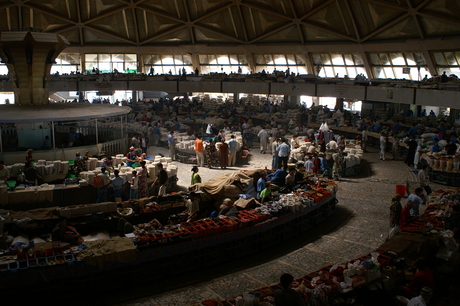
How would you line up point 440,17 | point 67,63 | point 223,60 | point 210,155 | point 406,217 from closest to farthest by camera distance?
point 406,217 < point 210,155 < point 440,17 < point 223,60 < point 67,63

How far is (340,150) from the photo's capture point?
1975 cm

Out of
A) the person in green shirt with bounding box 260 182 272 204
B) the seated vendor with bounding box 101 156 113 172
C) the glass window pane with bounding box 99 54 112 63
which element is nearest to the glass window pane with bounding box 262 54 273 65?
the glass window pane with bounding box 99 54 112 63

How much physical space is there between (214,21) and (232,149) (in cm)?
2134

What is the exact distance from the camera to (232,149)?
20828mm

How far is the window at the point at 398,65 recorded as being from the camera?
105ft

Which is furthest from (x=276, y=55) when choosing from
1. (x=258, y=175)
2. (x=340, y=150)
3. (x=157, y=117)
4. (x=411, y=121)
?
(x=258, y=175)

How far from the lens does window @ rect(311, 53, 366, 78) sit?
36.2 m

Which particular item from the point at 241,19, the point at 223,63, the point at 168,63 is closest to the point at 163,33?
the point at 168,63

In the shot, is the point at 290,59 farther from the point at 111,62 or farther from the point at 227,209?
the point at 227,209

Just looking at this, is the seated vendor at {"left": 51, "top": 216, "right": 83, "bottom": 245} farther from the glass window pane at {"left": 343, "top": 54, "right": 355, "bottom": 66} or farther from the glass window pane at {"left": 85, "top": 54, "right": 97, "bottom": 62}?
the glass window pane at {"left": 85, "top": 54, "right": 97, "bottom": 62}

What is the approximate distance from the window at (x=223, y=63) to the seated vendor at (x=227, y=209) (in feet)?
102

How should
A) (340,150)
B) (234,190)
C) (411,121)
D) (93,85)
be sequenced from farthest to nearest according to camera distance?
(93,85) < (411,121) < (340,150) < (234,190)

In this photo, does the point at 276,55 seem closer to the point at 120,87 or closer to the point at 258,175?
the point at 120,87

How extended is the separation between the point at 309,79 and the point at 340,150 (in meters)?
13.4
